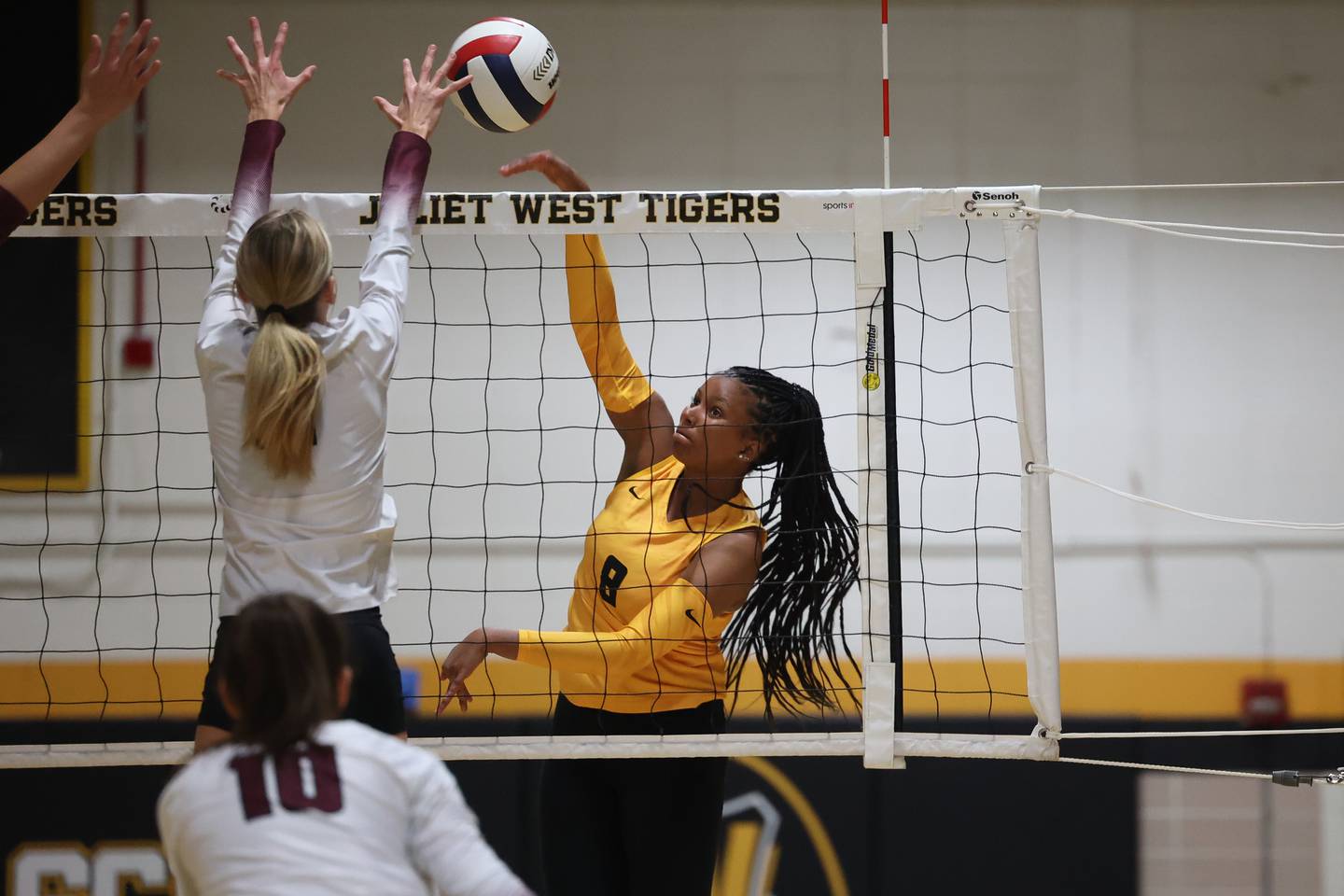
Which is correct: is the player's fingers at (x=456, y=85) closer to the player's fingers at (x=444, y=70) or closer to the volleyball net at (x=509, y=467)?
the player's fingers at (x=444, y=70)

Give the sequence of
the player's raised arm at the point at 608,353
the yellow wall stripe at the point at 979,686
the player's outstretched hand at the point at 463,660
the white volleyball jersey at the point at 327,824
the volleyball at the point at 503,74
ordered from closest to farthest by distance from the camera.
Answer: the white volleyball jersey at the point at 327,824 → the player's outstretched hand at the point at 463,660 → the volleyball at the point at 503,74 → the player's raised arm at the point at 608,353 → the yellow wall stripe at the point at 979,686

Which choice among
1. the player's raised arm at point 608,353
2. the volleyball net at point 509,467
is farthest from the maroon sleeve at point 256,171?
the volleyball net at point 509,467

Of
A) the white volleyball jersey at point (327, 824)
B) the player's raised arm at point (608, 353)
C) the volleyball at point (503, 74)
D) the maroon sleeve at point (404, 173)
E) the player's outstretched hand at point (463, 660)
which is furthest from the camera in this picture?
the player's raised arm at point (608, 353)

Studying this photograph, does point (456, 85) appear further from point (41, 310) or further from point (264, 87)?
point (41, 310)

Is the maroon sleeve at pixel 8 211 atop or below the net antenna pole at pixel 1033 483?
atop

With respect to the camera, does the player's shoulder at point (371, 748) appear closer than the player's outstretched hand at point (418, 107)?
Yes

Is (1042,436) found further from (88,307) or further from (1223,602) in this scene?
(88,307)

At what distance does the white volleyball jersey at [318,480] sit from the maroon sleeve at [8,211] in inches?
23.6

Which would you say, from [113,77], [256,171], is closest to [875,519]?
[256,171]

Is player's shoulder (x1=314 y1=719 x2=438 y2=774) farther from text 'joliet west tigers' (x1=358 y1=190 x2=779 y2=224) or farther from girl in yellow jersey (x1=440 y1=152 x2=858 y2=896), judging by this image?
text 'joliet west tigers' (x1=358 y1=190 x2=779 y2=224)

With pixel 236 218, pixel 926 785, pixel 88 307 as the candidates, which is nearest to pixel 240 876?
pixel 236 218

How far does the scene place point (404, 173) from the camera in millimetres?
2457

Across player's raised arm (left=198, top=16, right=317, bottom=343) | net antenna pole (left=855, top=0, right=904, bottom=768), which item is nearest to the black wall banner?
player's raised arm (left=198, top=16, right=317, bottom=343)

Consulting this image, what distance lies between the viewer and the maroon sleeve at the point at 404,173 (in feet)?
7.84
